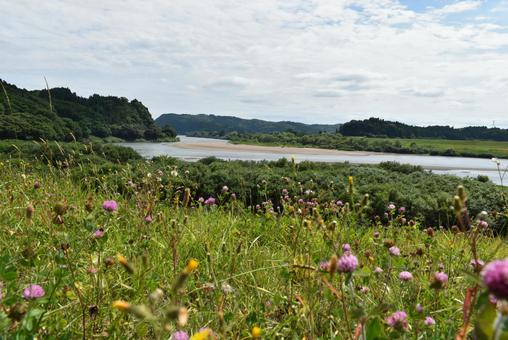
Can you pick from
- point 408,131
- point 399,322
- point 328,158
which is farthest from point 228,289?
point 408,131

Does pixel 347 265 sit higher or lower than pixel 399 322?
higher

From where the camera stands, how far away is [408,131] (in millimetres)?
93625

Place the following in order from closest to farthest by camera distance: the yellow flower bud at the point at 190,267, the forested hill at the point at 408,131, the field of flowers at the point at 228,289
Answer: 1. the yellow flower bud at the point at 190,267
2. the field of flowers at the point at 228,289
3. the forested hill at the point at 408,131

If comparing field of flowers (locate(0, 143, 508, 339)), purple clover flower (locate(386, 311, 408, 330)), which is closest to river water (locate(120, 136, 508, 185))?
field of flowers (locate(0, 143, 508, 339))

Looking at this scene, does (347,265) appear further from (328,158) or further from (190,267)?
(328,158)

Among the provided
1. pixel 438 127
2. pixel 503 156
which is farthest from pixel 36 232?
pixel 438 127

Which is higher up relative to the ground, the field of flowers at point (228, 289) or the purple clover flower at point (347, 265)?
the purple clover flower at point (347, 265)

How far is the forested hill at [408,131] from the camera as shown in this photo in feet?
294

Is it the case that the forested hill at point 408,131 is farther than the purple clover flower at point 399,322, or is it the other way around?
the forested hill at point 408,131

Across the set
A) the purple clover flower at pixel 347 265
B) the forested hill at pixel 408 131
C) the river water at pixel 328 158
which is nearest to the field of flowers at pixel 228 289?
the purple clover flower at pixel 347 265

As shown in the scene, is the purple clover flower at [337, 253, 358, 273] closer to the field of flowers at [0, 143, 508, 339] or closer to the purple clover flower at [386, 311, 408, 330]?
the field of flowers at [0, 143, 508, 339]

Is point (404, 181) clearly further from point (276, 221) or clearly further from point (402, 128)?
point (402, 128)

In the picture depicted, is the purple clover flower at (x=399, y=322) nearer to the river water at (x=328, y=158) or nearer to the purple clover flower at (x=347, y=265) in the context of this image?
the purple clover flower at (x=347, y=265)

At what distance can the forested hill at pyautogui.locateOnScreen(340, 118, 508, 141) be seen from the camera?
3526 inches
